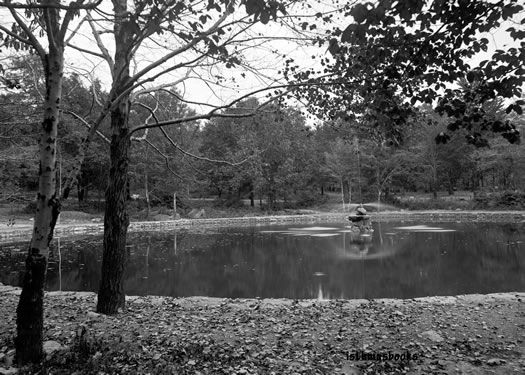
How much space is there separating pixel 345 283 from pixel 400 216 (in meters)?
25.0

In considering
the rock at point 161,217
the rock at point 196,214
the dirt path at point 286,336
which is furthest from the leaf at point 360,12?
the rock at point 196,214

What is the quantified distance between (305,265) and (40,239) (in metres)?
9.60

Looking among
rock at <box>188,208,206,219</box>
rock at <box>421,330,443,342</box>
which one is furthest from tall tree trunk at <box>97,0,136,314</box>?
rock at <box>188,208,206,219</box>

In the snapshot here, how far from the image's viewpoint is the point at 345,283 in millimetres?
9781

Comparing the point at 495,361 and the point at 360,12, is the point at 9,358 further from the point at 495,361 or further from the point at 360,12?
the point at 495,361

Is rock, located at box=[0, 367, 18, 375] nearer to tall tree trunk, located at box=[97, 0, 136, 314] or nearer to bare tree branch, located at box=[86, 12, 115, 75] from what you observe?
tall tree trunk, located at box=[97, 0, 136, 314]

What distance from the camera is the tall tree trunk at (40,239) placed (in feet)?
12.0

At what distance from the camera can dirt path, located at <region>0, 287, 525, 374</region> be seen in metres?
3.78

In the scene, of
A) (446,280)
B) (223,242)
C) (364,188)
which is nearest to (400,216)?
(364,188)

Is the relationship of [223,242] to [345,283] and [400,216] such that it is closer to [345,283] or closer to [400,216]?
[345,283]

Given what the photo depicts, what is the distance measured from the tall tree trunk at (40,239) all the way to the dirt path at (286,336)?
0.71ft

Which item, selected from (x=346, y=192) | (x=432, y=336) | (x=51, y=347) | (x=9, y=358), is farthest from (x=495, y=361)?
(x=346, y=192)

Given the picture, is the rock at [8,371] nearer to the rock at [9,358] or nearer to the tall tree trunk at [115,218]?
the rock at [9,358]

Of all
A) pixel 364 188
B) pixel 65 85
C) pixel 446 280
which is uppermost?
pixel 65 85
